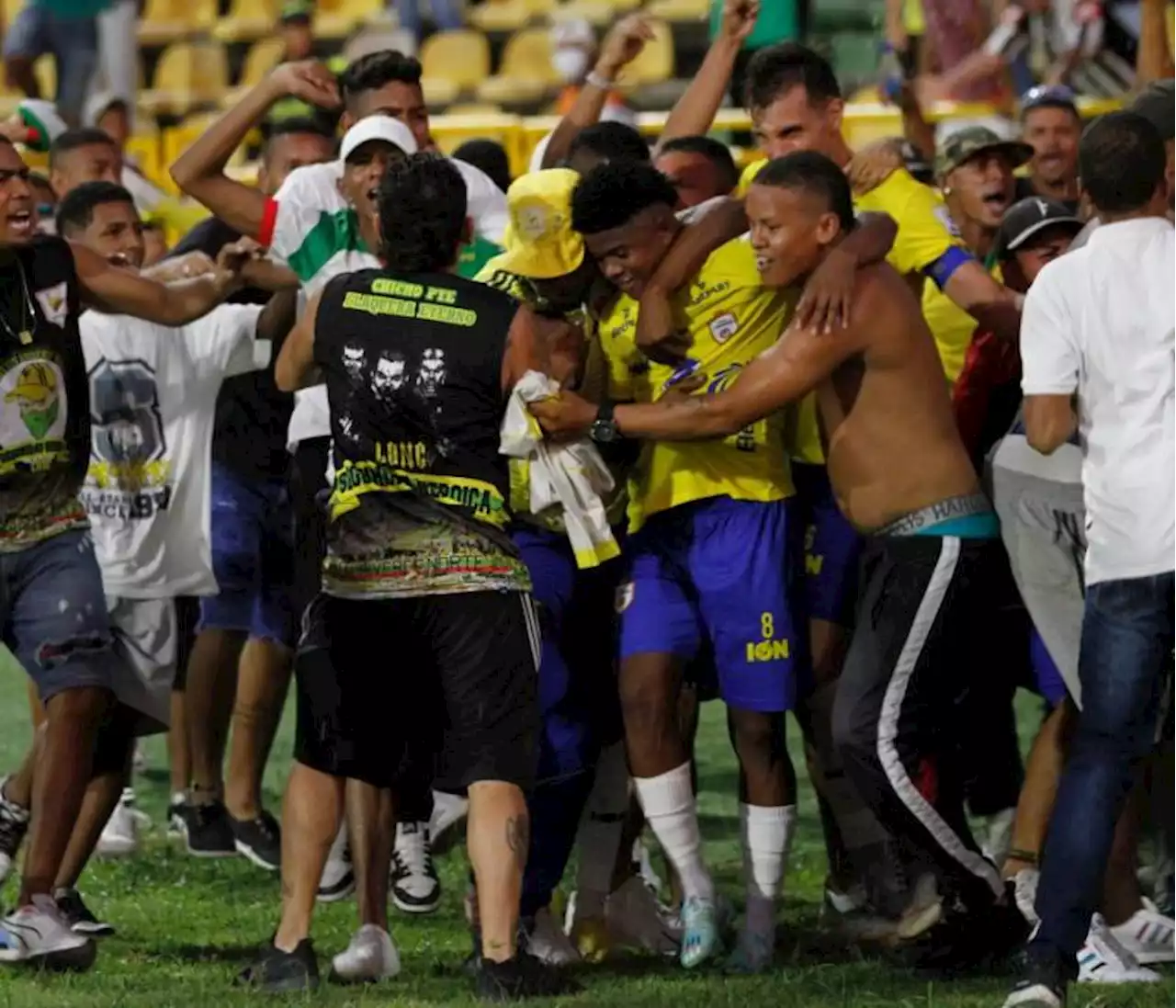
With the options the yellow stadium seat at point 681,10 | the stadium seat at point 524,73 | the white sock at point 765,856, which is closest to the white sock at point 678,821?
the white sock at point 765,856

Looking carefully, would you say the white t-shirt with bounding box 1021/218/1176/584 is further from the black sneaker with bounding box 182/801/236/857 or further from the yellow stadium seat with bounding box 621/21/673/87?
the yellow stadium seat with bounding box 621/21/673/87

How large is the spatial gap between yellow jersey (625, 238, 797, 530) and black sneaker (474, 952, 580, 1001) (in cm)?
138

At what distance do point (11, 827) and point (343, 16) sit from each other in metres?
12.5

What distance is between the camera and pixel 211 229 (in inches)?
356

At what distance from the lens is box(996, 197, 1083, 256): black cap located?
7.40 m

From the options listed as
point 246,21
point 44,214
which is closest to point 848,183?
point 44,214

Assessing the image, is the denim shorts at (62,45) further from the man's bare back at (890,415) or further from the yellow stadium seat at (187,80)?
the man's bare back at (890,415)

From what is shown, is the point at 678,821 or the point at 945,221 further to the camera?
the point at 945,221

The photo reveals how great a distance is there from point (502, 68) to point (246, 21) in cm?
242

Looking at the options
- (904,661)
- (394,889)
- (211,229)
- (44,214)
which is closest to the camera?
(904,661)

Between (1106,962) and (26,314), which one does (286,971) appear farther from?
(1106,962)

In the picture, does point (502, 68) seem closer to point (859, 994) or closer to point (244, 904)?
point (244, 904)

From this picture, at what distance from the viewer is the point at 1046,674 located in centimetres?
736

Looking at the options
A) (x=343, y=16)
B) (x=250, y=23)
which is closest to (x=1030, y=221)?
(x=343, y=16)
